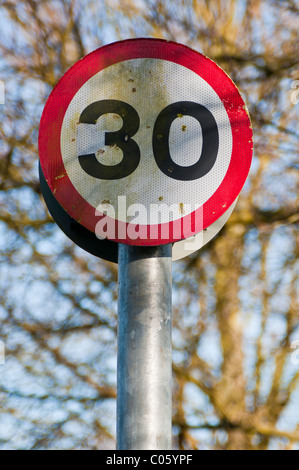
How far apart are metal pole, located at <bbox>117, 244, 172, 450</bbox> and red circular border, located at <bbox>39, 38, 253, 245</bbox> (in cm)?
10

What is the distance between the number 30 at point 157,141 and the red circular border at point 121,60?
53 millimetres

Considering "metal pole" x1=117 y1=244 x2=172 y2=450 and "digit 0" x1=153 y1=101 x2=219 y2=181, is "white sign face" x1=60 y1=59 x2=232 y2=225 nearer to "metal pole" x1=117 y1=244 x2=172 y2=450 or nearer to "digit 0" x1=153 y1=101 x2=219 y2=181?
"digit 0" x1=153 y1=101 x2=219 y2=181

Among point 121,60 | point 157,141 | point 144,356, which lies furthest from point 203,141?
point 144,356

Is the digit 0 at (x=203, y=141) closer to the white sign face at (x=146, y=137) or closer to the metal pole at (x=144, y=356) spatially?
the white sign face at (x=146, y=137)

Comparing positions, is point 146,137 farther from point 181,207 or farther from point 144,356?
point 144,356

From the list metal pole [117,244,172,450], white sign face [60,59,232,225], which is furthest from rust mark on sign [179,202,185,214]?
metal pole [117,244,172,450]

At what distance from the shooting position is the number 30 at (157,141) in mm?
1451

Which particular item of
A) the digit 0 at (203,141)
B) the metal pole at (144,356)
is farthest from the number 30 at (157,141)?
the metal pole at (144,356)

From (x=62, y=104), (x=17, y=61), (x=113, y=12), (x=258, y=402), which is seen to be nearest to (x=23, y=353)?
(x=258, y=402)

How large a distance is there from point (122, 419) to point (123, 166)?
57cm

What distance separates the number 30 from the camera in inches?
57.1
